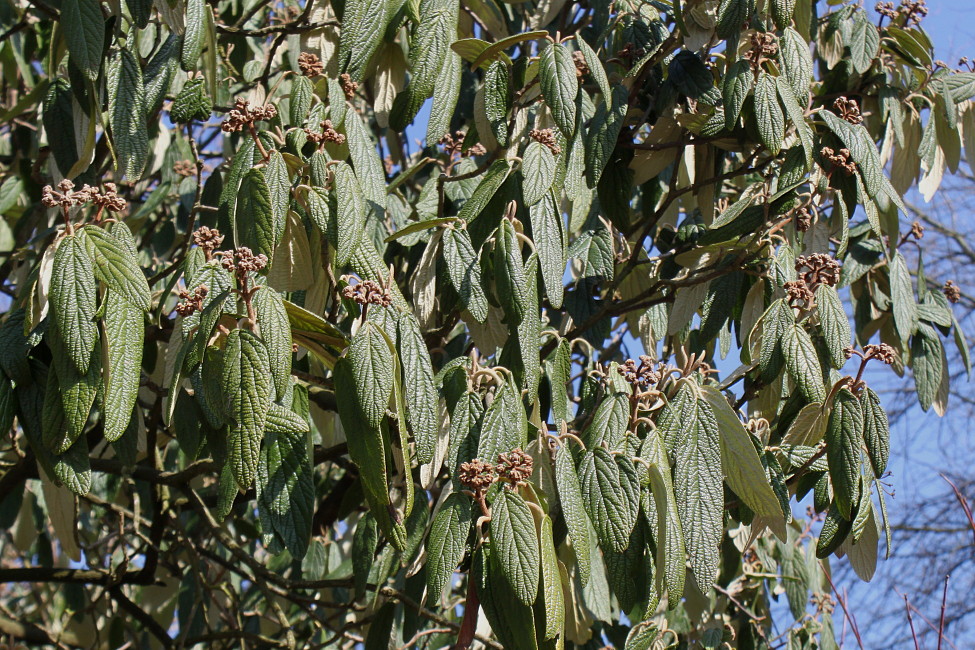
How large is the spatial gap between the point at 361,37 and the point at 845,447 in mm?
949

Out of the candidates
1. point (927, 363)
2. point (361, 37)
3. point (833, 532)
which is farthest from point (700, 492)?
point (927, 363)

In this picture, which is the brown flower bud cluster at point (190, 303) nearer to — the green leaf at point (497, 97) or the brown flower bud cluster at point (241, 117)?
the brown flower bud cluster at point (241, 117)

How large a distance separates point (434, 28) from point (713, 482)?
0.84 meters

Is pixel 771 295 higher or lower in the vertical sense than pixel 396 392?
higher

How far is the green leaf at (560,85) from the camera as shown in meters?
1.77

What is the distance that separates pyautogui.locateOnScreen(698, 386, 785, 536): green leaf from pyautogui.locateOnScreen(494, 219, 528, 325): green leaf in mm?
277

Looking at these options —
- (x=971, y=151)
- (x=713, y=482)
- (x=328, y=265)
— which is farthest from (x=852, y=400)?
(x=971, y=151)

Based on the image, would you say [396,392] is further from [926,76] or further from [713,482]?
[926,76]

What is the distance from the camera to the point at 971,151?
227 centimetres

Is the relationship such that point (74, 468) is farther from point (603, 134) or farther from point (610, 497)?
point (603, 134)

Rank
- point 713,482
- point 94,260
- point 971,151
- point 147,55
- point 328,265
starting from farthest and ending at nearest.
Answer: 1. point 147,55
2. point 971,151
3. point 328,265
4. point 713,482
5. point 94,260

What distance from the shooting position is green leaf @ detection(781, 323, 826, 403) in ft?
5.54

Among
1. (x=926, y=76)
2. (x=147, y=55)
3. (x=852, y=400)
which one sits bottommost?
(x=852, y=400)

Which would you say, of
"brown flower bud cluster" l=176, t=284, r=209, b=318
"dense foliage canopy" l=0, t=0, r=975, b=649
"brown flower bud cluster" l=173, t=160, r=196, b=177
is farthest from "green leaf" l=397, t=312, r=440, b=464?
"brown flower bud cluster" l=173, t=160, r=196, b=177
